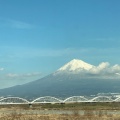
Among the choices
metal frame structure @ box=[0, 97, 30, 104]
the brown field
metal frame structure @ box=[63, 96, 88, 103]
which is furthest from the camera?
metal frame structure @ box=[63, 96, 88, 103]

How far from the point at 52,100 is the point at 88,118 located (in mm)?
116650

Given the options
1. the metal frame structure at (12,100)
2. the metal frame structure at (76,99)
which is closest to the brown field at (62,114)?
the metal frame structure at (12,100)

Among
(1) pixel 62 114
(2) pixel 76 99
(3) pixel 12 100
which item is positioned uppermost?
(3) pixel 12 100

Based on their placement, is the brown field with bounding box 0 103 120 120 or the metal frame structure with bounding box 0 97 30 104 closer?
the brown field with bounding box 0 103 120 120

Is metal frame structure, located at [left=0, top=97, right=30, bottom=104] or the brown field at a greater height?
metal frame structure, located at [left=0, top=97, right=30, bottom=104]

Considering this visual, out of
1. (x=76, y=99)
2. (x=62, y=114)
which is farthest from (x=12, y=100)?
(x=62, y=114)

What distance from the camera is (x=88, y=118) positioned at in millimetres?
55500

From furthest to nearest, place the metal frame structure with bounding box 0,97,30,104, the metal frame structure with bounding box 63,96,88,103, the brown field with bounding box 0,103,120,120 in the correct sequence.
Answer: the metal frame structure with bounding box 63,96,88,103 < the metal frame structure with bounding box 0,97,30,104 < the brown field with bounding box 0,103,120,120

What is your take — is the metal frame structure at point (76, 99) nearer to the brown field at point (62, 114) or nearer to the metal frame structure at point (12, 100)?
the metal frame structure at point (12, 100)

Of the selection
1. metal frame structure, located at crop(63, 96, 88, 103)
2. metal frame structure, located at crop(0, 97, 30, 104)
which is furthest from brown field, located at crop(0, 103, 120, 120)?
metal frame structure, located at crop(63, 96, 88, 103)

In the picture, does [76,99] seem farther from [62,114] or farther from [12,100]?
[62,114]

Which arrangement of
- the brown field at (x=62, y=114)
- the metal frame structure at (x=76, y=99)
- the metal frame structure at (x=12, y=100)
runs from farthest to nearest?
the metal frame structure at (x=76, y=99), the metal frame structure at (x=12, y=100), the brown field at (x=62, y=114)

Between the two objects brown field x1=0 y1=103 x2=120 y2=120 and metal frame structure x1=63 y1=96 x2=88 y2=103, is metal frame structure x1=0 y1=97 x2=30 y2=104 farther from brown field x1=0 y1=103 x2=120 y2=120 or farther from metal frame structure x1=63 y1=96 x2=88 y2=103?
brown field x1=0 y1=103 x2=120 y2=120

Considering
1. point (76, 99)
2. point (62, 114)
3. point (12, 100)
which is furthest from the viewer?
point (76, 99)
